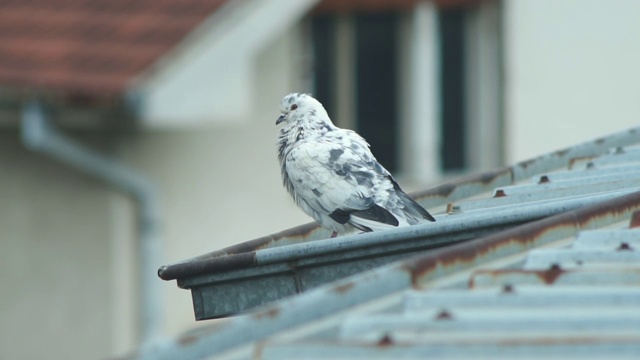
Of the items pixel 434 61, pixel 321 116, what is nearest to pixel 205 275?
pixel 321 116

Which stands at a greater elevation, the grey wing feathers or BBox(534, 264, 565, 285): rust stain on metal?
the grey wing feathers

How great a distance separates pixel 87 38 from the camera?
837cm

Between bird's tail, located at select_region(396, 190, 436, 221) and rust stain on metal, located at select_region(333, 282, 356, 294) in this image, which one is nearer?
rust stain on metal, located at select_region(333, 282, 356, 294)

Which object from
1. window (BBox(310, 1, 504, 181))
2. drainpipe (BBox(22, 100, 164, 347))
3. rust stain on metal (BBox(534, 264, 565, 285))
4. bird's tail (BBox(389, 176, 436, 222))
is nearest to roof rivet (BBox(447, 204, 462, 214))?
bird's tail (BBox(389, 176, 436, 222))

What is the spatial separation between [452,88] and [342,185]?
4.96 meters

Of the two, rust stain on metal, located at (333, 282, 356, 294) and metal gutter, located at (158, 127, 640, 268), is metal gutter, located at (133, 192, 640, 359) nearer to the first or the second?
rust stain on metal, located at (333, 282, 356, 294)

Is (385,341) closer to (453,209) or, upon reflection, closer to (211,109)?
(453,209)

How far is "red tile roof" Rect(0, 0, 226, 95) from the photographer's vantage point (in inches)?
316

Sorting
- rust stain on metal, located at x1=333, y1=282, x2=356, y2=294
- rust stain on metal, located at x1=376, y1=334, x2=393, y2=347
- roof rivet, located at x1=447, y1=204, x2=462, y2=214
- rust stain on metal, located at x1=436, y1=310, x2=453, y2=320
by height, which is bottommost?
rust stain on metal, located at x1=376, y1=334, x2=393, y2=347

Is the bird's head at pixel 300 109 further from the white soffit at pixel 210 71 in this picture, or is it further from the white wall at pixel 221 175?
the white wall at pixel 221 175

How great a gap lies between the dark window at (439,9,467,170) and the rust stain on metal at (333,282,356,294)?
6.96 meters

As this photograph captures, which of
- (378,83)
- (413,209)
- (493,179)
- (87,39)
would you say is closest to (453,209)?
(413,209)

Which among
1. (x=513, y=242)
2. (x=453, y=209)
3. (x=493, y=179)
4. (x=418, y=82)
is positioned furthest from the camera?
(x=418, y=82)

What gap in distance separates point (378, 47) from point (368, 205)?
493cm
